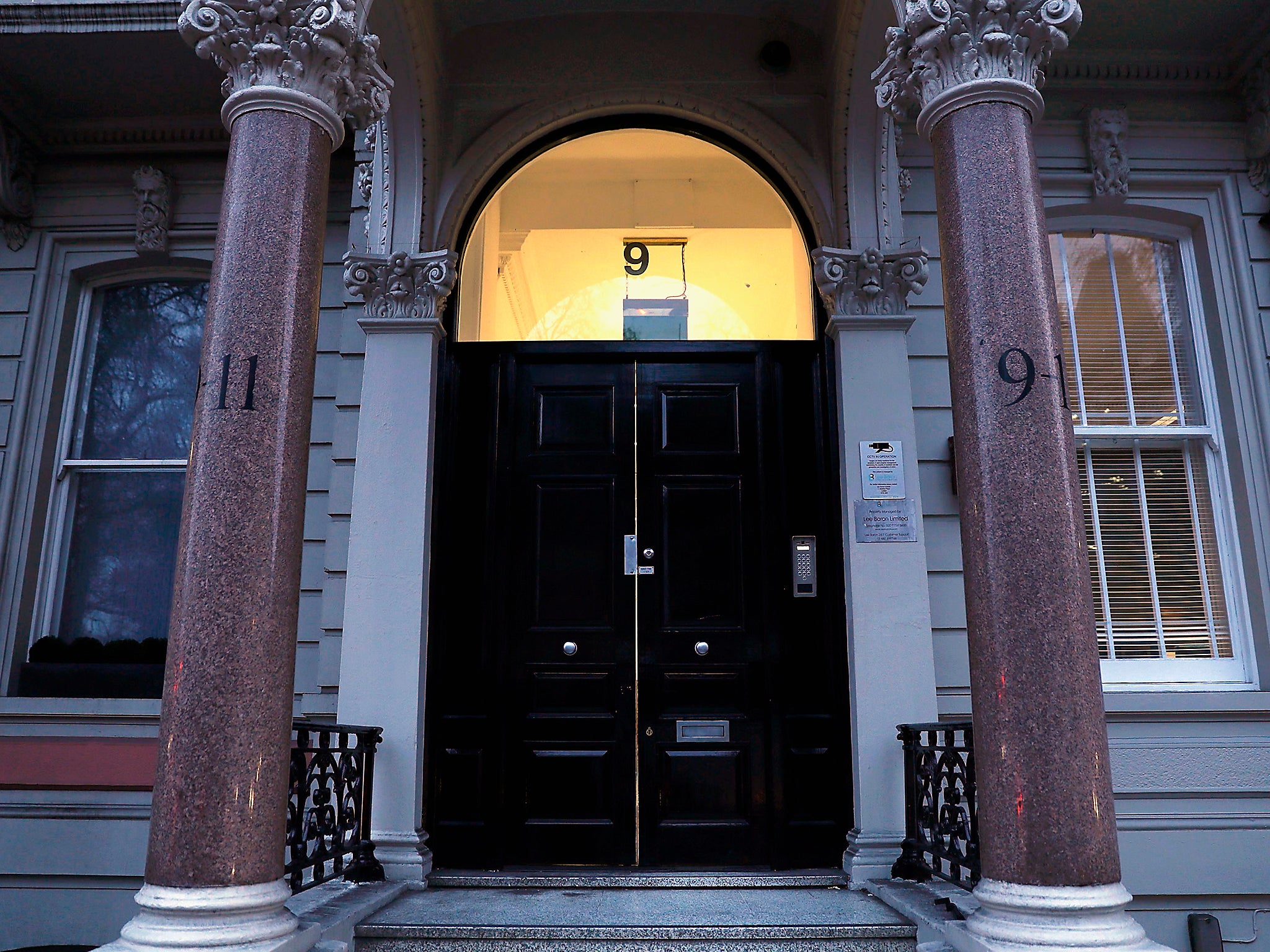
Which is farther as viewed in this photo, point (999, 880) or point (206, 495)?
point (206, 495)

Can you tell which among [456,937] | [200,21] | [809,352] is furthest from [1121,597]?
[200,21]

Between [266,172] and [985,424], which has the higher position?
[266,172]

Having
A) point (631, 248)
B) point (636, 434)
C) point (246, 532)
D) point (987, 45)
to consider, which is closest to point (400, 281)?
point (631, 248)

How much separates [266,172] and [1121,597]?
5598 mm

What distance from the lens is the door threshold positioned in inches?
209

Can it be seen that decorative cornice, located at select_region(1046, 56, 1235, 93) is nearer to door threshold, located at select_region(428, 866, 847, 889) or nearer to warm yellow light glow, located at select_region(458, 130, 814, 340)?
warm yellow light glow, located at select_region(458, 130, 814, 340)

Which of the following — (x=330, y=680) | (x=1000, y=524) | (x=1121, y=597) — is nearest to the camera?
(x=1000, y=524)

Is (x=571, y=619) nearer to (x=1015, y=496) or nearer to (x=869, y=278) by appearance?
(x=869, y=278)

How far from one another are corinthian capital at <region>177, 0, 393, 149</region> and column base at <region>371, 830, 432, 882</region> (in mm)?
3662

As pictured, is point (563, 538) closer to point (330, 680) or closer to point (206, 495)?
point (330, 680)

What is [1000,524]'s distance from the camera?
11.8 ft

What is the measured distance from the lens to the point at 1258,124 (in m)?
6.45

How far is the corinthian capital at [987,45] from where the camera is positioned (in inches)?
157

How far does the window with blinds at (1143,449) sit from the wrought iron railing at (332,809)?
4.58 metres
